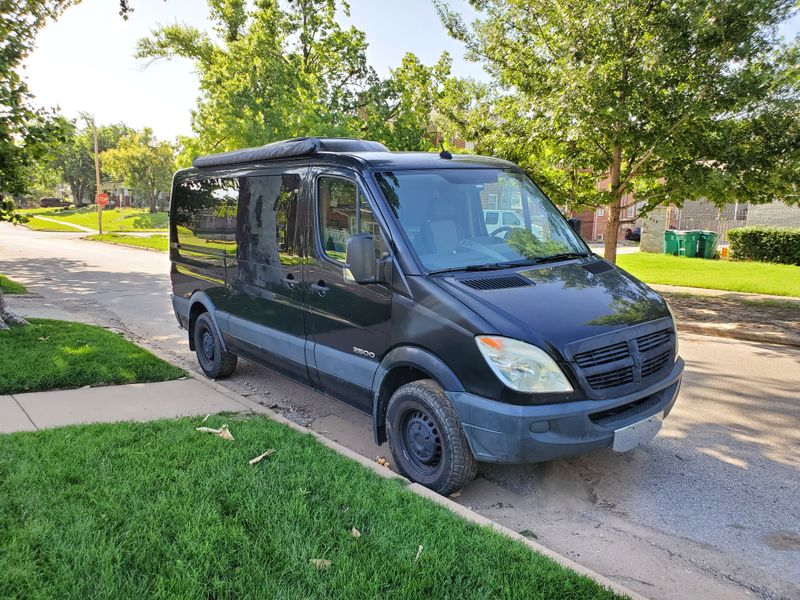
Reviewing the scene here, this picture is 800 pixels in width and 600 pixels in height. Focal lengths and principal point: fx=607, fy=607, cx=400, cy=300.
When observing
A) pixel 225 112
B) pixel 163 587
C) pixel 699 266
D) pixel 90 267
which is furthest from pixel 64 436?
pixel 699 266

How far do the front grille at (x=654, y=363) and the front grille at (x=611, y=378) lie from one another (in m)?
0.17

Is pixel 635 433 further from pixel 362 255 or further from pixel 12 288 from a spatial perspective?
pixel 12 288

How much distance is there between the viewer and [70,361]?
21.1 feet

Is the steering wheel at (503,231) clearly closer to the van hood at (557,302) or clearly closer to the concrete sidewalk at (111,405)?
the van hood at (557,302)

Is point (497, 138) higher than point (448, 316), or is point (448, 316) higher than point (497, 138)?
point (497, 138)

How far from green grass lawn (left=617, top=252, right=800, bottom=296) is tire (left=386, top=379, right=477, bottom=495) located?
1189 cm

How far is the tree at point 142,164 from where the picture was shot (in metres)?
60.9

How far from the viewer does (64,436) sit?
4293 mm

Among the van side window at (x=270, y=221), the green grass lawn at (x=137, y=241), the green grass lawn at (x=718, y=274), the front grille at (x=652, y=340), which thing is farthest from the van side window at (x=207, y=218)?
the green grass lawn at (x=137, y=241)

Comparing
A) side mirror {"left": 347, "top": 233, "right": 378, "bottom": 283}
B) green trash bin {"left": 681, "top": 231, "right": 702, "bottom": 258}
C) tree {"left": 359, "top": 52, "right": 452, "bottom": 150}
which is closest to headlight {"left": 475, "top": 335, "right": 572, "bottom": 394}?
side mirror {"left": 347, "top": 233, "right": 378, "bottom": 283}

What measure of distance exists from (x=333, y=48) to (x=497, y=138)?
985 centimetres

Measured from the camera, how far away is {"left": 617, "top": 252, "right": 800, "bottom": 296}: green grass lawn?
1381 centimetres

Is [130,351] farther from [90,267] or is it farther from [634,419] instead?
[90,267]

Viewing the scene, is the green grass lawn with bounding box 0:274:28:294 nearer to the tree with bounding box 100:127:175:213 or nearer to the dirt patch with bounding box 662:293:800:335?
the dirt patch with bounding box 662:293:800:335
